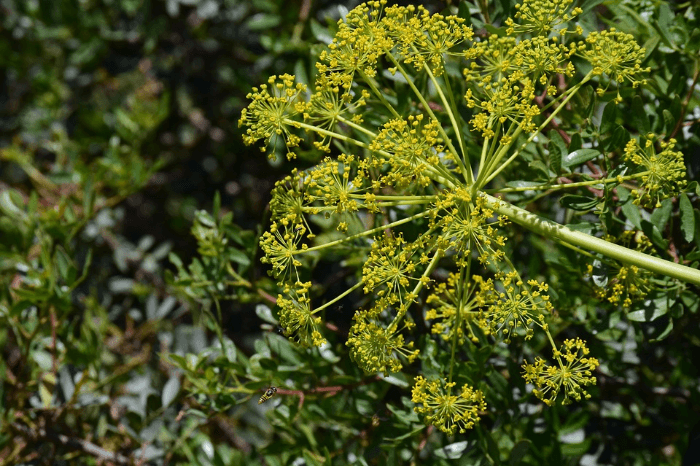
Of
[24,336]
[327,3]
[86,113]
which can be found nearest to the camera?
[24,336]

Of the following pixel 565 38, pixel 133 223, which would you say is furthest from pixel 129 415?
pixel 565 38

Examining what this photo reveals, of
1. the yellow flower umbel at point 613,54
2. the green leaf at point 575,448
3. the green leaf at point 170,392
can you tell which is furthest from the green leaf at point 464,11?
the green leaf at point 170,392

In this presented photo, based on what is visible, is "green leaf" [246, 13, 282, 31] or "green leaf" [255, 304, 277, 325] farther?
"green leaf" [246, 13, 282, 31]

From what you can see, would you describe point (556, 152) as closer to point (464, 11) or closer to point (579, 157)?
point (579, 157)

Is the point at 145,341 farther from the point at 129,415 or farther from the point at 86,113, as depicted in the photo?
the point at 86,113

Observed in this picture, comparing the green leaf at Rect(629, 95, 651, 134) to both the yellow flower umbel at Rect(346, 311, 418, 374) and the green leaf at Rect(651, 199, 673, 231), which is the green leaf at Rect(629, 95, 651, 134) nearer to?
the green leaf at Rect(651, 199, 673, 231)

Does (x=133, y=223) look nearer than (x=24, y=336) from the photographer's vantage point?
No

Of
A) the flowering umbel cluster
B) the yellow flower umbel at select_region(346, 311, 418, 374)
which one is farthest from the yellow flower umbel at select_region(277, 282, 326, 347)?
the yellow flower umbel at select_region(346, 311, 418, 374)
